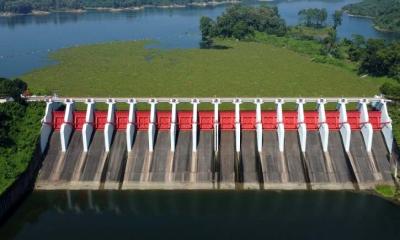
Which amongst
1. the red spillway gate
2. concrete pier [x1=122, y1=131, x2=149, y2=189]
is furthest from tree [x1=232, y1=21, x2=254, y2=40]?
concrete pier [x1=122, y1=131, x2=149, y2=189]

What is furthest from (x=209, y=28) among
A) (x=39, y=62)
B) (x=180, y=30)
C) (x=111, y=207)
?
(x=111, y=207)

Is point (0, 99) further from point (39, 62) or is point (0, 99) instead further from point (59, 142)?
point (39, 62)

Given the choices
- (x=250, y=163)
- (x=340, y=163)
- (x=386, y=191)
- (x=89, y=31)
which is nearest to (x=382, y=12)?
(x=89, y=31)

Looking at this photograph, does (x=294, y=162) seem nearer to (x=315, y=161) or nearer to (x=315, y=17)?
(x=315, y=161)

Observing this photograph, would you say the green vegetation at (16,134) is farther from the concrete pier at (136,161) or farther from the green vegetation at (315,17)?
the green vegetation at (315,17)

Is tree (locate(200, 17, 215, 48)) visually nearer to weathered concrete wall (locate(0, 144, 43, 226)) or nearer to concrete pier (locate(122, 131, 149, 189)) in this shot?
concrete pier (locate(122, 131, 149, 189))
